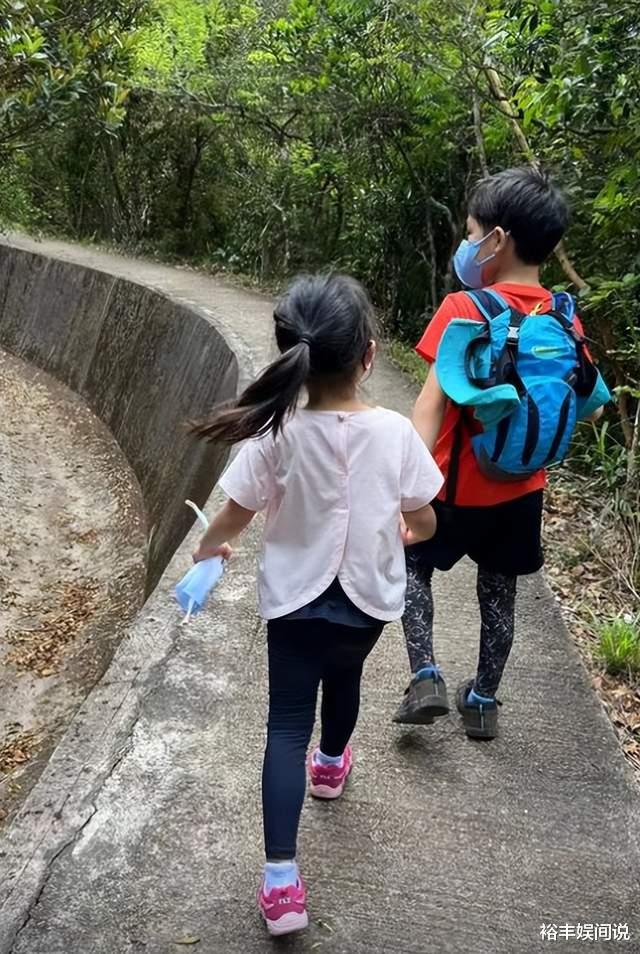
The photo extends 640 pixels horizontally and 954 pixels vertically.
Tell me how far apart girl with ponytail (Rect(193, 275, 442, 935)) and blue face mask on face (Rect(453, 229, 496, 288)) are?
0.65 m

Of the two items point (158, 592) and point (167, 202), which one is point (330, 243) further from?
point (158, 592)

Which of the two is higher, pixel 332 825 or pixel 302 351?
pixel 302 351

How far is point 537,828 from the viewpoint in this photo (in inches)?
101

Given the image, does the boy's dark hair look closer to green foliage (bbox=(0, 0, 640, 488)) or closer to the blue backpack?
the blue backpack

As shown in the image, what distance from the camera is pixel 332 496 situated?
2027 millimetres

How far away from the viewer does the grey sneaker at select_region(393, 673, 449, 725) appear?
268 centimetres

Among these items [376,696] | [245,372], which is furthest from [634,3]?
[245,372]

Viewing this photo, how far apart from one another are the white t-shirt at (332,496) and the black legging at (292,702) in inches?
3.1

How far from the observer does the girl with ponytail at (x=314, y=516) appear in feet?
6.37

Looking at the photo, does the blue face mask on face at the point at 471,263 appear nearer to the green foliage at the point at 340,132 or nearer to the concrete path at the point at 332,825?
the concrete path at the point at 332,825

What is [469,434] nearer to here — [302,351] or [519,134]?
[302,351]

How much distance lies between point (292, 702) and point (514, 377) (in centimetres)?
105

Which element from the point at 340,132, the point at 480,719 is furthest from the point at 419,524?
the point at 340,132

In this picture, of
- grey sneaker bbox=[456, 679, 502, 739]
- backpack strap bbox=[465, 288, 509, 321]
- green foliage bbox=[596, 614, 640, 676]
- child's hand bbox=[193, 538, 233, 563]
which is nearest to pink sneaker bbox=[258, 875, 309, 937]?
child's hand bbox=[193, 538, 233, 563]
